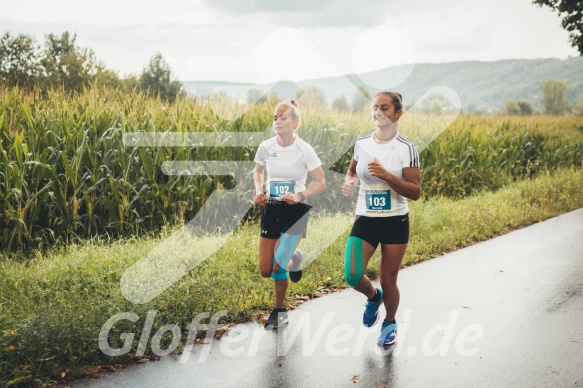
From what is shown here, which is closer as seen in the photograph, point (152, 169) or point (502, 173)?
point (152, 169)

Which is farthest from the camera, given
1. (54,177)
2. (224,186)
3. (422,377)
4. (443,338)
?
(224,186)

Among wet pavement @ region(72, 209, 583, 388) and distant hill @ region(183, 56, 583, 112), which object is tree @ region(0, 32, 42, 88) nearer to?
wet pavement @ region(72, 209, 583, 388)

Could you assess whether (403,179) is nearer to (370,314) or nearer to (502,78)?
(370,314)

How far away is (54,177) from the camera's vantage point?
8500 mm

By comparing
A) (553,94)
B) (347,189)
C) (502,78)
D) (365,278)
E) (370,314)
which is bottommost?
(370,314)

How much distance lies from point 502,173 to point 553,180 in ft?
5.05

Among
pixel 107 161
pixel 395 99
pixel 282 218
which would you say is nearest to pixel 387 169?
pixel 395 99

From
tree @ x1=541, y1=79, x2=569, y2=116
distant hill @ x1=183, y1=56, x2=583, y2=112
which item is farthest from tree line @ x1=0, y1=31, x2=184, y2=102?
tree @ x1=541, y1=79, x2=569, y2=116

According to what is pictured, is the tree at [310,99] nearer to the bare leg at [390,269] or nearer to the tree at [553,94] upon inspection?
the bare leg at [390,269]

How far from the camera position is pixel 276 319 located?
5930mm

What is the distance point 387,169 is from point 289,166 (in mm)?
1049

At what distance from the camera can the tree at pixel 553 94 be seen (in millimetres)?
148500

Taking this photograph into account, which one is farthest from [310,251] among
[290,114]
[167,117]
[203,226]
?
[167,117]

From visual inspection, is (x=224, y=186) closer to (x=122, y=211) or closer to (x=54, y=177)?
(x=122, y=211)
